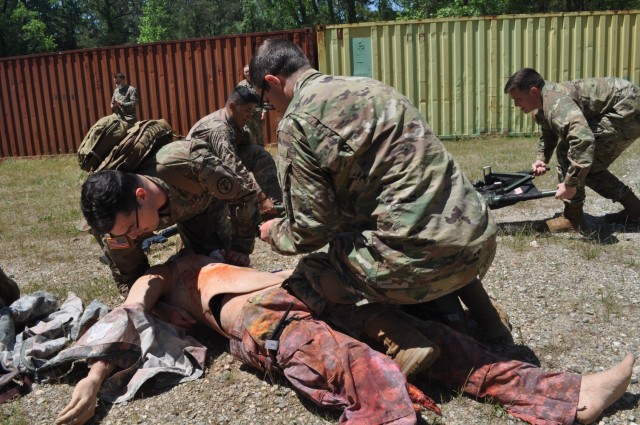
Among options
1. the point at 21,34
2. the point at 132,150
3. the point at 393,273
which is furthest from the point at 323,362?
the point at 21,34

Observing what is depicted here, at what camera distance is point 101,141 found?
389cm

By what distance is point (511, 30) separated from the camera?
12.3 meters

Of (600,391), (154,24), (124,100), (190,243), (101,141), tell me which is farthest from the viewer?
(154,24)

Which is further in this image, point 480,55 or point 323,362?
point 480,55

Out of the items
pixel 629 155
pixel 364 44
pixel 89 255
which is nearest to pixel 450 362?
pixel 89 255

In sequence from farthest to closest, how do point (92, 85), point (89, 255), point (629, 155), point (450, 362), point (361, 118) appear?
point (92, 85) < point (629, 155) < point (89, 255) < point (450, 362) < point (361, 118)

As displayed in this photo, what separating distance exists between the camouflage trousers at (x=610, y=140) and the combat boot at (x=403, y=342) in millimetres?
3095

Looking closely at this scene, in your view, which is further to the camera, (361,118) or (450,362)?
(450,362)

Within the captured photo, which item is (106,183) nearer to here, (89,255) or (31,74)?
(89,255)

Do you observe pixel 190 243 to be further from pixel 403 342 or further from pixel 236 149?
pixel 403 342

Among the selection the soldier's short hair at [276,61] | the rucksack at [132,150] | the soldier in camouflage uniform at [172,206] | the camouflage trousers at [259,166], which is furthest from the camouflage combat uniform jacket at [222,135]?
the soldier's short hair at [276,61]

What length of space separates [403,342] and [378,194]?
0.68 m

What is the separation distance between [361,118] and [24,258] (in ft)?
14.7

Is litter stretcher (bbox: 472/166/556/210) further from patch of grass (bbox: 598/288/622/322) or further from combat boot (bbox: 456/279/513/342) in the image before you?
combat boot (bbox: 456/279/513/342)
